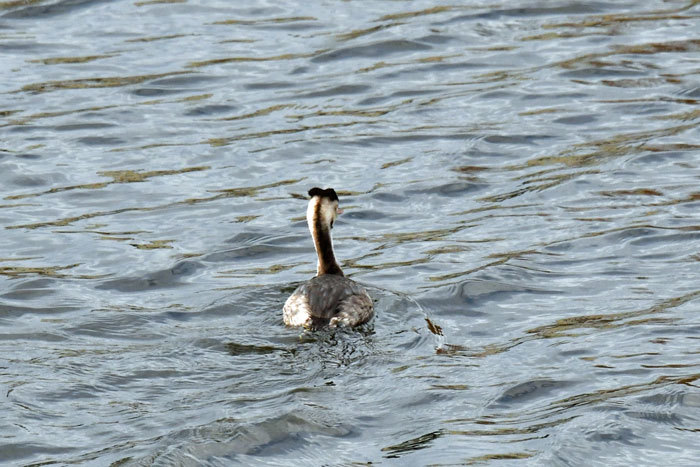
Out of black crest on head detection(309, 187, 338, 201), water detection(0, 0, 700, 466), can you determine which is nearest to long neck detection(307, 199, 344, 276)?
black crest on head detection(309, 187, 338, 201)

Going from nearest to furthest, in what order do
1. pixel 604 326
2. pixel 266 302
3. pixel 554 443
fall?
pixel 554 443 → pixel 604 326 → pixel 266 302

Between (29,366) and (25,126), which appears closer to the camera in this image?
(29,366)

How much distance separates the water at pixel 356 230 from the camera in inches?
344

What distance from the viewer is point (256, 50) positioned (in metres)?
19.3

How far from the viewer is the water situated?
8.75m

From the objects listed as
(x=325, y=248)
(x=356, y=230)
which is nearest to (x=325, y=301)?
(x=325, y=248)

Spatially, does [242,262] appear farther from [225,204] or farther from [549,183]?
[549,183]

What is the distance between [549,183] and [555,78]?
3.92 metres

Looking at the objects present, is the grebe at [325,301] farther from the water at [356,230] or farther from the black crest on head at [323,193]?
the water at [356,230]

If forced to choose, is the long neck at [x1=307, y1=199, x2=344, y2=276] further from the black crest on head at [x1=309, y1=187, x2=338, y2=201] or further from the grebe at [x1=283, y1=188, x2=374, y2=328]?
the black crest on head at [x1=309, y1=187, x2=338, y2=201]

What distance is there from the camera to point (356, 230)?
13500 millimetres

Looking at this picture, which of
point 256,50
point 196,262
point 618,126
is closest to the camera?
point 196,262

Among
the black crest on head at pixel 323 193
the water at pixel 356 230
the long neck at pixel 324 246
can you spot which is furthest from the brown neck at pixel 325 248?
the water at pixel 356 230

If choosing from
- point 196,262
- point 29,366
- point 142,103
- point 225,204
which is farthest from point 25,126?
point 29,366
